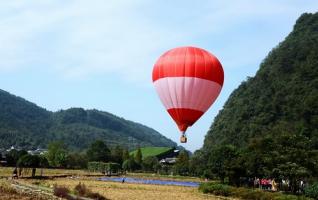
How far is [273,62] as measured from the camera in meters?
130

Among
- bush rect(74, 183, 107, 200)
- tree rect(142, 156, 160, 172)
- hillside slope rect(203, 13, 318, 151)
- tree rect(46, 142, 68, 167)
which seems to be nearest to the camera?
bush rect(74, 183, 107, 200)

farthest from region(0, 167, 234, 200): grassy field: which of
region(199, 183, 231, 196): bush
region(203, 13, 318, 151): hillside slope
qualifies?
region(203, 13, 318, 151): hillside slope

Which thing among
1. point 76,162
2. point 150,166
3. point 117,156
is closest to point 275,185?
point 76,162

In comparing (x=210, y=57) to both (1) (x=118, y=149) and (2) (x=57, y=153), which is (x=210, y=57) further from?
(1) (x=118, y=149)

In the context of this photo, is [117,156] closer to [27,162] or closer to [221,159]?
[27,162]

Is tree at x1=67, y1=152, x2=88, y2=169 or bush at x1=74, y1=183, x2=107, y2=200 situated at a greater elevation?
tree at x1=67, y1=152, x2=88, y2=169

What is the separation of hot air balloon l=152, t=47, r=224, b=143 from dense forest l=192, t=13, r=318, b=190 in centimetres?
1737

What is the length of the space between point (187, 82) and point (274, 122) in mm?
78241

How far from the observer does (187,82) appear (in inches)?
1150

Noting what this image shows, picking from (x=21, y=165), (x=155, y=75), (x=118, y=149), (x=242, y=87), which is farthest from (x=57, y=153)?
(x=155, y=75)

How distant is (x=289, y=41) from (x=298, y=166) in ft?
318

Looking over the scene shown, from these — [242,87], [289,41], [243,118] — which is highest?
[289,41]

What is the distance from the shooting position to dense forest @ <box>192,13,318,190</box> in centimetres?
4759

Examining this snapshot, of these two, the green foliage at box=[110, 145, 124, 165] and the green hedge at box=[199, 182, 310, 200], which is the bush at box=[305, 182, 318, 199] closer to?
the green hedge at box=[199, 182, 310, 200]
